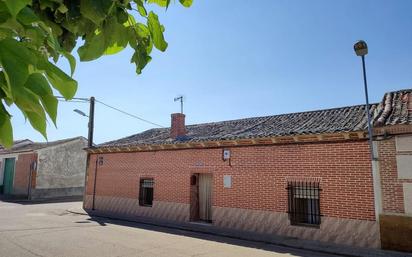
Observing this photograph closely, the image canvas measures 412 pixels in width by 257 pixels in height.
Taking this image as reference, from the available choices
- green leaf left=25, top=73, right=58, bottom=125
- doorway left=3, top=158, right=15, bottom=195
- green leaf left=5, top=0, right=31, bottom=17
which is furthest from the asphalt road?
doorway left=3, top=158, right=15, bottom=195

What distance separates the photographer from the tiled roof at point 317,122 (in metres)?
9.95

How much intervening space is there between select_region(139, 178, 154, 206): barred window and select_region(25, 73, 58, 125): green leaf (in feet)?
52.1

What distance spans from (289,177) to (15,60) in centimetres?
1147

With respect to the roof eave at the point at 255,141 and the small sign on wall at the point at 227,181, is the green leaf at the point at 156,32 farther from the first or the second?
the small sign on wall at the point at 227,181

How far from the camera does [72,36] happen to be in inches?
48.9

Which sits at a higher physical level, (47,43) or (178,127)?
(178,127)

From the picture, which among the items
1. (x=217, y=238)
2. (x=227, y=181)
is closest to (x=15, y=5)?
(x=217, y=238)

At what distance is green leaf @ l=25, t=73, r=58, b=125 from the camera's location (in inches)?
24.5

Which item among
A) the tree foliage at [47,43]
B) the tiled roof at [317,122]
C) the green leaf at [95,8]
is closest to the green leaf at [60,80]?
the tree foliage at [47,43]

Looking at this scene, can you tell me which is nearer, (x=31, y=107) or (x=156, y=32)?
(x=31, y=107)

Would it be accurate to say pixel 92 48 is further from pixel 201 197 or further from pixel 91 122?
pixel 91 122

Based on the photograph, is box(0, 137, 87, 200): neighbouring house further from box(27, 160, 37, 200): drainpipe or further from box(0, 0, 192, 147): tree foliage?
box(0, 0, 192, 147): tree foliage

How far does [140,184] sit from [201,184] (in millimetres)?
3693

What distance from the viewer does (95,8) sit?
0.97 m
